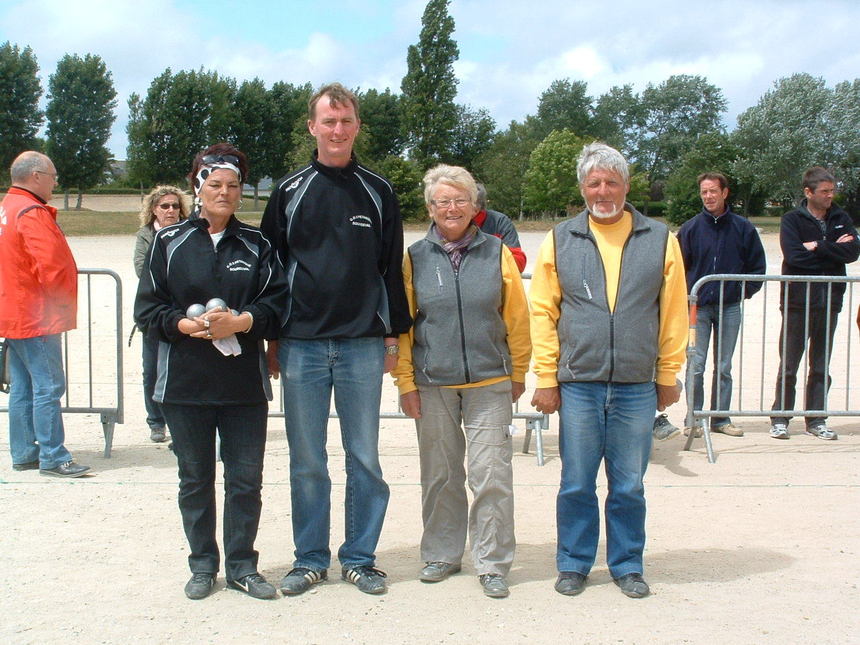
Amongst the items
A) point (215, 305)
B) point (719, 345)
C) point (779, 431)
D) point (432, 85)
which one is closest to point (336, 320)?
point (215, 305)

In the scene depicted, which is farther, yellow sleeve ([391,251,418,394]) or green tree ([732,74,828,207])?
green tree ([732,74,828,207])

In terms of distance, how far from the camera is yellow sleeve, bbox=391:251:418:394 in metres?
4.18

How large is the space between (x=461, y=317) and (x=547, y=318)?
411 millimetres

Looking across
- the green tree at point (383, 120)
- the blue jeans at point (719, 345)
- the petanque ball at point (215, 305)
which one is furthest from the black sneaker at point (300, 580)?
the green tree at point (383, 120)

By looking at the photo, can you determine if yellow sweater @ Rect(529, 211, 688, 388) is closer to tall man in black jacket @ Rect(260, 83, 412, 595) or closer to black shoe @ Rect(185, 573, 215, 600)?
tall man in black jacket @ Rect(260, 83, 412, 595)

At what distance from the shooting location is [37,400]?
237 inches

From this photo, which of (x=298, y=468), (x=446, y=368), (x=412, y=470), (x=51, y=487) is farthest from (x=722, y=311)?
(x=51, y=487)

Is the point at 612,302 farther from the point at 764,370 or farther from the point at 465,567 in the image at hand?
the point at 764,370

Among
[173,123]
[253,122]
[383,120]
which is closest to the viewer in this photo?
[173,123]

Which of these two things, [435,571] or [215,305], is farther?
[435,571]

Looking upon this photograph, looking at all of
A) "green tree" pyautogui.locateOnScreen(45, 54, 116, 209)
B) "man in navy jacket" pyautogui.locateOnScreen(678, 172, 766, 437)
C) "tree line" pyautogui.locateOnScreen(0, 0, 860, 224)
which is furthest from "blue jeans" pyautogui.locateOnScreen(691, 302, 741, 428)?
"green tree" pyautogui.locateOnScreen(45, 54, 116, 209)

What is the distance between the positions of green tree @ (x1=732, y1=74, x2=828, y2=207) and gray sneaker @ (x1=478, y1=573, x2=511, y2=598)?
48.6 meters

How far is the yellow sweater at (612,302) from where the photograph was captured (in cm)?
406

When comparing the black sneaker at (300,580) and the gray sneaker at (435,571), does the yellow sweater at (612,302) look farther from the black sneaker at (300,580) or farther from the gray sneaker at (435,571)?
the black sneaker at (300,580)
